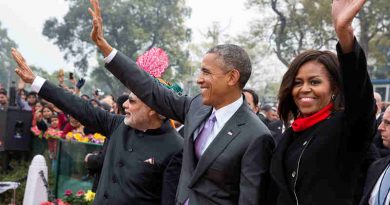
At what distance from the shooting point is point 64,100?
11.7 feet

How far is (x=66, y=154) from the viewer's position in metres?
8.16

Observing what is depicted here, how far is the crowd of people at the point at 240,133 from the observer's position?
2.28 meters

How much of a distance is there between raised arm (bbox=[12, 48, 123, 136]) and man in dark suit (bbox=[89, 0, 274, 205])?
1.68 feet

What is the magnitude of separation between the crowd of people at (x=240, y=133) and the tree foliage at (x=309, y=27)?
2327cm

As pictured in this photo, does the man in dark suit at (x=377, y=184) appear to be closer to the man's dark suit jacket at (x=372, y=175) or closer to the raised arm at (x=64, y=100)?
the man's dark suit jacket at (x=372, y=175)

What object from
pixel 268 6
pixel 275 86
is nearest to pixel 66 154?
pixel 268 6

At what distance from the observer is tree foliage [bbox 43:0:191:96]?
45312 mm

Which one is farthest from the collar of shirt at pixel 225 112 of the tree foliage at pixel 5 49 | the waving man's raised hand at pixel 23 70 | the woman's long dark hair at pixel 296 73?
the tree foliage at pixel 5 49

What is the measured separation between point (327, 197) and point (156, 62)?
175 centimetres

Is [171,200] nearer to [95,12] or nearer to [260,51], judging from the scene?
[95,12]

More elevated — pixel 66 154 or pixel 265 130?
pixel 265 130

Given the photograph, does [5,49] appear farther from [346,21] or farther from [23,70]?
[346,21]

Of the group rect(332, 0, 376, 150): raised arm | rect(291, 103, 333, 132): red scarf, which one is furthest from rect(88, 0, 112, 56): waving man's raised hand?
rect(332, 0, 376, 150): raised arm

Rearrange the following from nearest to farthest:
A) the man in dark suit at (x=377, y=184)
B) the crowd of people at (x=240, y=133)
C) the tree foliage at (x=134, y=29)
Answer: the crowd of people at (x=240, y=133) → the man in dark suit at (x=377, y=184) → the tree foliage at (x=134, y=29)
